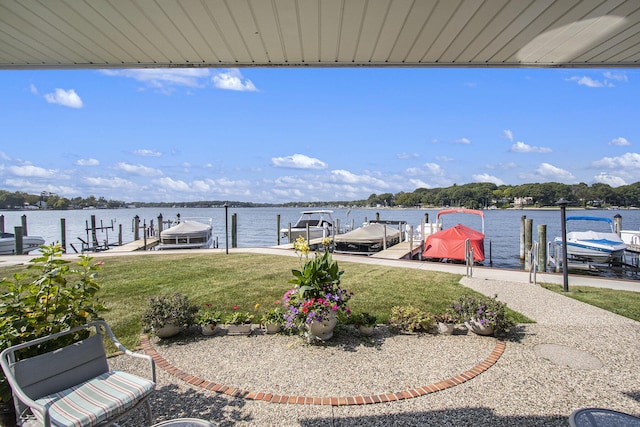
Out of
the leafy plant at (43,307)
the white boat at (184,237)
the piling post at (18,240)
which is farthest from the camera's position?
the white boat at (184,237)

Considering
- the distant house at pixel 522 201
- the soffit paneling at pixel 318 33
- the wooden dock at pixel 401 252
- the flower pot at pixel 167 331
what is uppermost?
the distant house at pixel 522 201

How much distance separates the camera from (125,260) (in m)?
12.9

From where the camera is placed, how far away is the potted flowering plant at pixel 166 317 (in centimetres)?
505

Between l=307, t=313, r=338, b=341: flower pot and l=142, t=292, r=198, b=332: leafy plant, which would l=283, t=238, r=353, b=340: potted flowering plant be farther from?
l=142, t=292, r=198, b=332: leafy plant

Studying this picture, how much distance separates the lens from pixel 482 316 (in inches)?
206

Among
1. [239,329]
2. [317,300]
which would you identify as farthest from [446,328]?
[239,329]

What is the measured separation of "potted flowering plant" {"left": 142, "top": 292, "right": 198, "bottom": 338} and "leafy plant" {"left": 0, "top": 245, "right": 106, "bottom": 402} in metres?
1.93

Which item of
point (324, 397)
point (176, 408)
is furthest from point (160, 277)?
point (324, 397)

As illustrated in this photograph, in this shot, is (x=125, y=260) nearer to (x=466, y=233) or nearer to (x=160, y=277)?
(x=160, y=277)

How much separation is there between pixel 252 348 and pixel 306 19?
4204 mm

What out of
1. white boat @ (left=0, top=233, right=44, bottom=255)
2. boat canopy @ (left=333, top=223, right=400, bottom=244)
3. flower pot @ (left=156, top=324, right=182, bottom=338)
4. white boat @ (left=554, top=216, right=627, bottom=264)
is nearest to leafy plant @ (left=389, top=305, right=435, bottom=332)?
flower pot @ (left=156, top=324, right=182, bottom=338)

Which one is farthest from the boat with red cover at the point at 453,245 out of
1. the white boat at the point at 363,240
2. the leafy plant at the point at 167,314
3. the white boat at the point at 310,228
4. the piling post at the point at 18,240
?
the piling post at the point at 18,240

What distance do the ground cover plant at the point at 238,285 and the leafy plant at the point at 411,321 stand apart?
46 cm

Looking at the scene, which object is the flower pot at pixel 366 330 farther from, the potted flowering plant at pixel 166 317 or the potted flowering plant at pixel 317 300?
the potted flowering plant at pixel 166 317
